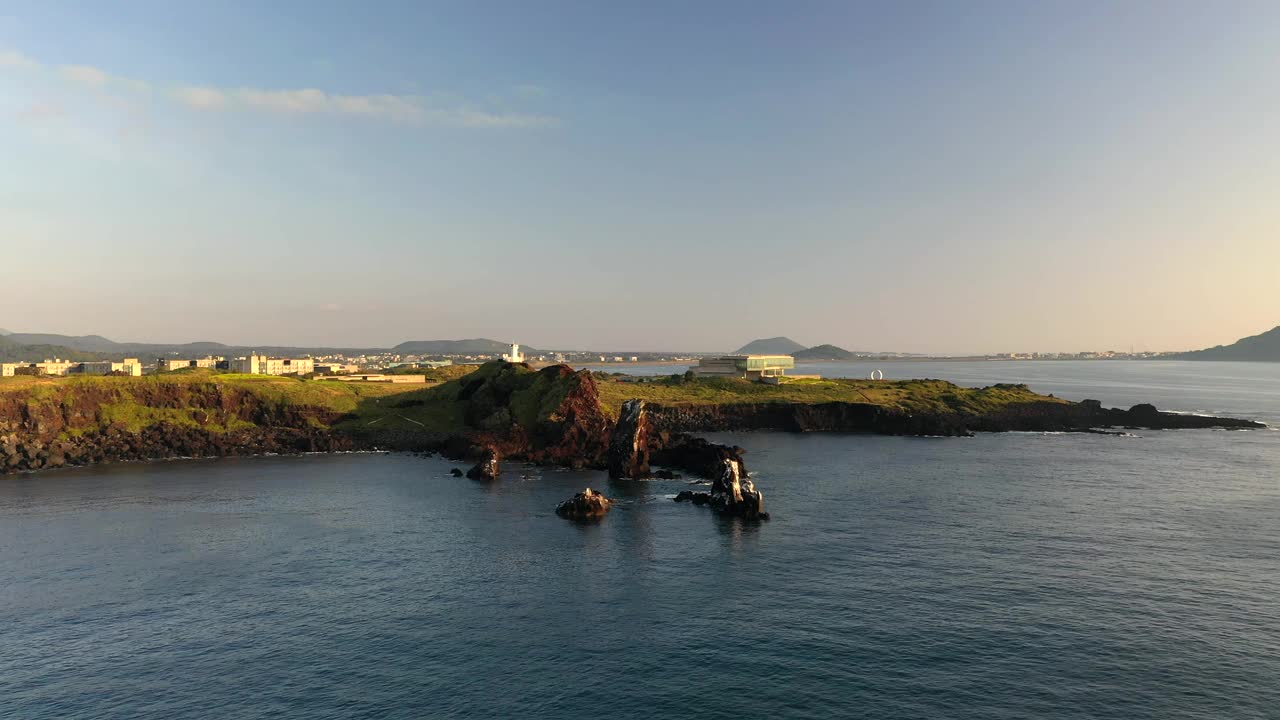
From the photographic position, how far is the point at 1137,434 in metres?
133

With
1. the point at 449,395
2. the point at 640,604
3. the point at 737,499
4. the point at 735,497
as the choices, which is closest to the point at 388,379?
the point at 449,395

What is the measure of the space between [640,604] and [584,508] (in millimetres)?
25493

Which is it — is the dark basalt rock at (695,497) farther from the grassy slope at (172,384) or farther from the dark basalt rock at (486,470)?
the grassy slope at (172,384)

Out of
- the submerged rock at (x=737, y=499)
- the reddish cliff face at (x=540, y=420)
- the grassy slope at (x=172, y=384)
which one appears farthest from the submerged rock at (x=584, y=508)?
the grassy slope at (x=172, y=384)

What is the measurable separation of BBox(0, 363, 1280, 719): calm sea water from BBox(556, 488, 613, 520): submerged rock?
178cm

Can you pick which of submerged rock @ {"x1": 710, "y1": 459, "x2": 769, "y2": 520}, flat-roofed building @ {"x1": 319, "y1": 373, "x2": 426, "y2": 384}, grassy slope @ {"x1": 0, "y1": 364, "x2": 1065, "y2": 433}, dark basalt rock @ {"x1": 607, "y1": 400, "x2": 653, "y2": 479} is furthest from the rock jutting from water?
flat-roofed building @ {"x1": 319, "y1": 373, "x2": 426, "y2": 384}

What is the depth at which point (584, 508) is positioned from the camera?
6888 cm

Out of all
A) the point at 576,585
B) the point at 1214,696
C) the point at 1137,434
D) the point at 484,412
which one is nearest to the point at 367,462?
the point at 484,412

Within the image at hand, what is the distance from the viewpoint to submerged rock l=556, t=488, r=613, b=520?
68.2m

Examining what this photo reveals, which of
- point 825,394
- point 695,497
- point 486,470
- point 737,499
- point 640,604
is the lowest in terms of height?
point 640,604

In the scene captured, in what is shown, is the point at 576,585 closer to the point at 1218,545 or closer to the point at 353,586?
the point at 353,586

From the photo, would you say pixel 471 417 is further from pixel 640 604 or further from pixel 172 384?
pixel 640 604

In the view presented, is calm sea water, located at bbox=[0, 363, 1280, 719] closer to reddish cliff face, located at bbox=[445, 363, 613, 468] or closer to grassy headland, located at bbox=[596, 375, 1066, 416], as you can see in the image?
reddish cliff face, located at bbox=[445, 363, 613, 468]

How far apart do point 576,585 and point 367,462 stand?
212 feet
